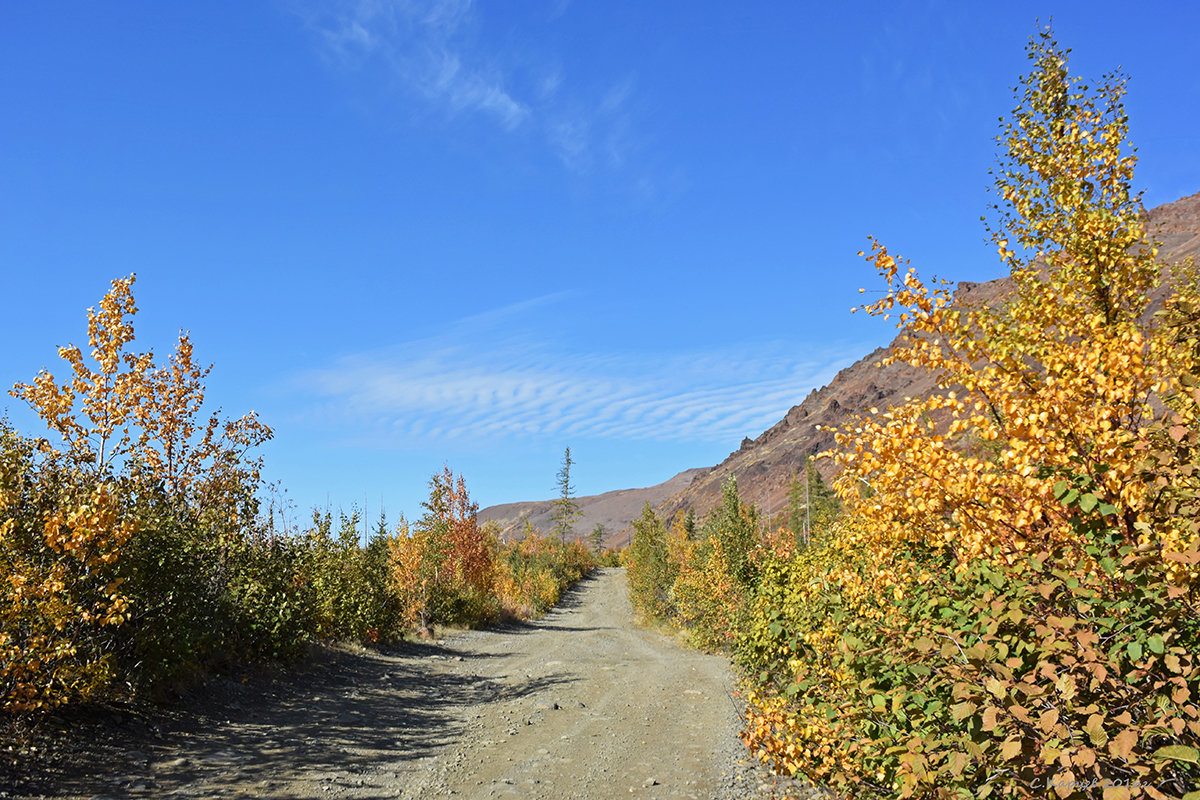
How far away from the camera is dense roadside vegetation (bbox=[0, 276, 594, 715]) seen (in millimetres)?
6621

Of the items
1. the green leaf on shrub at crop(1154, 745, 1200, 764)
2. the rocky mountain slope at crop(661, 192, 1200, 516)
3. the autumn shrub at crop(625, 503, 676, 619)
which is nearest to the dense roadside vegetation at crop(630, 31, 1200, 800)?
the green leaf on shrub at crop(1154, 745, 1200, 764)

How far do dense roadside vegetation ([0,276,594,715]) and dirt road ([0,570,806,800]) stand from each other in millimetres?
772

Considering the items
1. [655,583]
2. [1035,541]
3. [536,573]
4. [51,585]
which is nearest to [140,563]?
[51,585]

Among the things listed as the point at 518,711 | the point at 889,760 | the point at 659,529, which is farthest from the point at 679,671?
the point at 659,529

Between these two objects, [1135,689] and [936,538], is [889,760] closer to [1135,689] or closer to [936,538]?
[936,538]

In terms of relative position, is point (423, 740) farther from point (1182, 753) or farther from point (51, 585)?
point (1182, 753)

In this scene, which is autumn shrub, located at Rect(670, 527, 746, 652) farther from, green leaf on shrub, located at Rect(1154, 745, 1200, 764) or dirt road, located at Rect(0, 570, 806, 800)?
green leaf on shrub, located at Rect(1154, 745, 1200, 764)

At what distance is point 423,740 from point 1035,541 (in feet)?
27.1

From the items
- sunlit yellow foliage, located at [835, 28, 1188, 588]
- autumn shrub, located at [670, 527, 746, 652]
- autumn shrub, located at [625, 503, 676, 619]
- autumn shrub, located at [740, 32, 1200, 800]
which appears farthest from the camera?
autumn shrub, located at [625, 503, 676, 619]

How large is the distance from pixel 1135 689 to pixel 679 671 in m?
14.2

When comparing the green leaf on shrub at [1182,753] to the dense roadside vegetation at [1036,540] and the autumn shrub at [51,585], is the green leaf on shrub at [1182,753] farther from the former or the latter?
the autumn shrub at [51,585]

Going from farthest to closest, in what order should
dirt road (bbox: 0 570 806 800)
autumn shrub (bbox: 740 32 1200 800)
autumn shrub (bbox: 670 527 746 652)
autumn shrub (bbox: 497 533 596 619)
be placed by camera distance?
autumn shrub (bbox: 497 533 596 619), autumn shrub (bbox: 670 527 746 652), dirt road (bbox: 0 570 806 800), autumn shrub (bbox: 740 32 1200 800)

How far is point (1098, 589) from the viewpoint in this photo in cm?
347

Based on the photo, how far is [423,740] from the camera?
9.47 m
